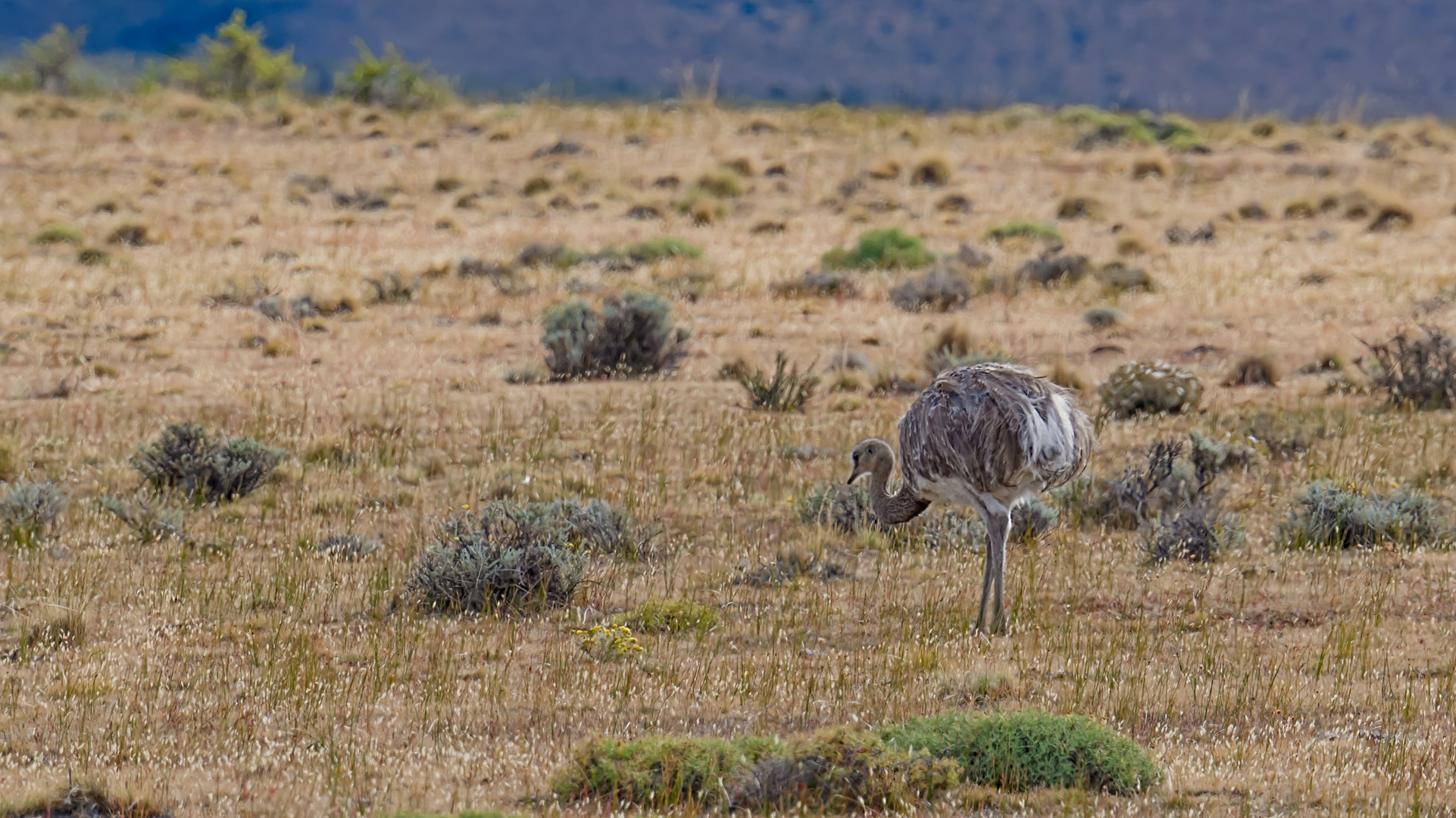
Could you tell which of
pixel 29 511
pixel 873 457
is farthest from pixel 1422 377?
pixel 29 511

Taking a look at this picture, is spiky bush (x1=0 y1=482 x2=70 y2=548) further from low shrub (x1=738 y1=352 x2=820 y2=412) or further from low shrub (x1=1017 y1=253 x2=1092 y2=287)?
low shrub (x1=1017 y1=253 x2=1092 y2=287)

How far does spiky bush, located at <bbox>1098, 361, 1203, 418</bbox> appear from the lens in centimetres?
1356

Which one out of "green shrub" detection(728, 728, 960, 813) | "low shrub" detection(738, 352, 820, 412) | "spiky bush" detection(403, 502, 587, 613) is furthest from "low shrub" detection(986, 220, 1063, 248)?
"green shrub" detection(728, 728, 960, 813)

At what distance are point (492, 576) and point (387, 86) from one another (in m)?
37.3

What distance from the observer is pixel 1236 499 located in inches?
434

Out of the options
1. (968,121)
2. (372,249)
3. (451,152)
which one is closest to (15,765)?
(372,249)

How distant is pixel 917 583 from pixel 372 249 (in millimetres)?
16964

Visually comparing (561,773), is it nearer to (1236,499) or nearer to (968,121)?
(1236,499)

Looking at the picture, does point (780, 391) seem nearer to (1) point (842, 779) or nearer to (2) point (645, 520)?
(2) point (645, 520)

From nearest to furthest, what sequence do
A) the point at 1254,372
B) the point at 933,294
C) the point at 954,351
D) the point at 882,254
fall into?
the point at 1254,372 < the point at 954,351 < the point at 933,294 < the point at 882,254

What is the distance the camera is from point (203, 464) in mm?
11148

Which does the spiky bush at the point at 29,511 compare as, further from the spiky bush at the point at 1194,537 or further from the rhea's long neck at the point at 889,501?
the spiky bush at the point at 1194,537

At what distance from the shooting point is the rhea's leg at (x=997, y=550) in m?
7.83

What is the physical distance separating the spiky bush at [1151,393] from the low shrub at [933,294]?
19.2ft
